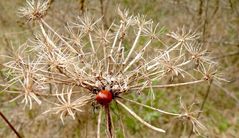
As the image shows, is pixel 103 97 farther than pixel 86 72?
No

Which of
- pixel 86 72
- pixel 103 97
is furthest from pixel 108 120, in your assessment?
pixel 86 72

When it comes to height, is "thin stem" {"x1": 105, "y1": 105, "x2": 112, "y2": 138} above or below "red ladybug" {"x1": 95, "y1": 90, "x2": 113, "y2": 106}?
below

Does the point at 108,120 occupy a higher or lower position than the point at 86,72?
lower

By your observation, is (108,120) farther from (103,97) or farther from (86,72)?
(86,72)

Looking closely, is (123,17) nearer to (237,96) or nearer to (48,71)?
(48,71)

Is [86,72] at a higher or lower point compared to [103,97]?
higher

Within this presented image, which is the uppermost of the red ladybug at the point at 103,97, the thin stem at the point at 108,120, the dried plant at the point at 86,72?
the dried plant at the point at 86,72

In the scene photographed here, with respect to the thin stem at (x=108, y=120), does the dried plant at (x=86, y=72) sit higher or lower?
higher

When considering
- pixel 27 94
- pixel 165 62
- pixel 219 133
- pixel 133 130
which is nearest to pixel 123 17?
pixel 165 62

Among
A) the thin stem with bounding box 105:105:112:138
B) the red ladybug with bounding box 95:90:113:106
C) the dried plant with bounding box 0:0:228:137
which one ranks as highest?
the dried plant with bounding box 0:0:228:137
